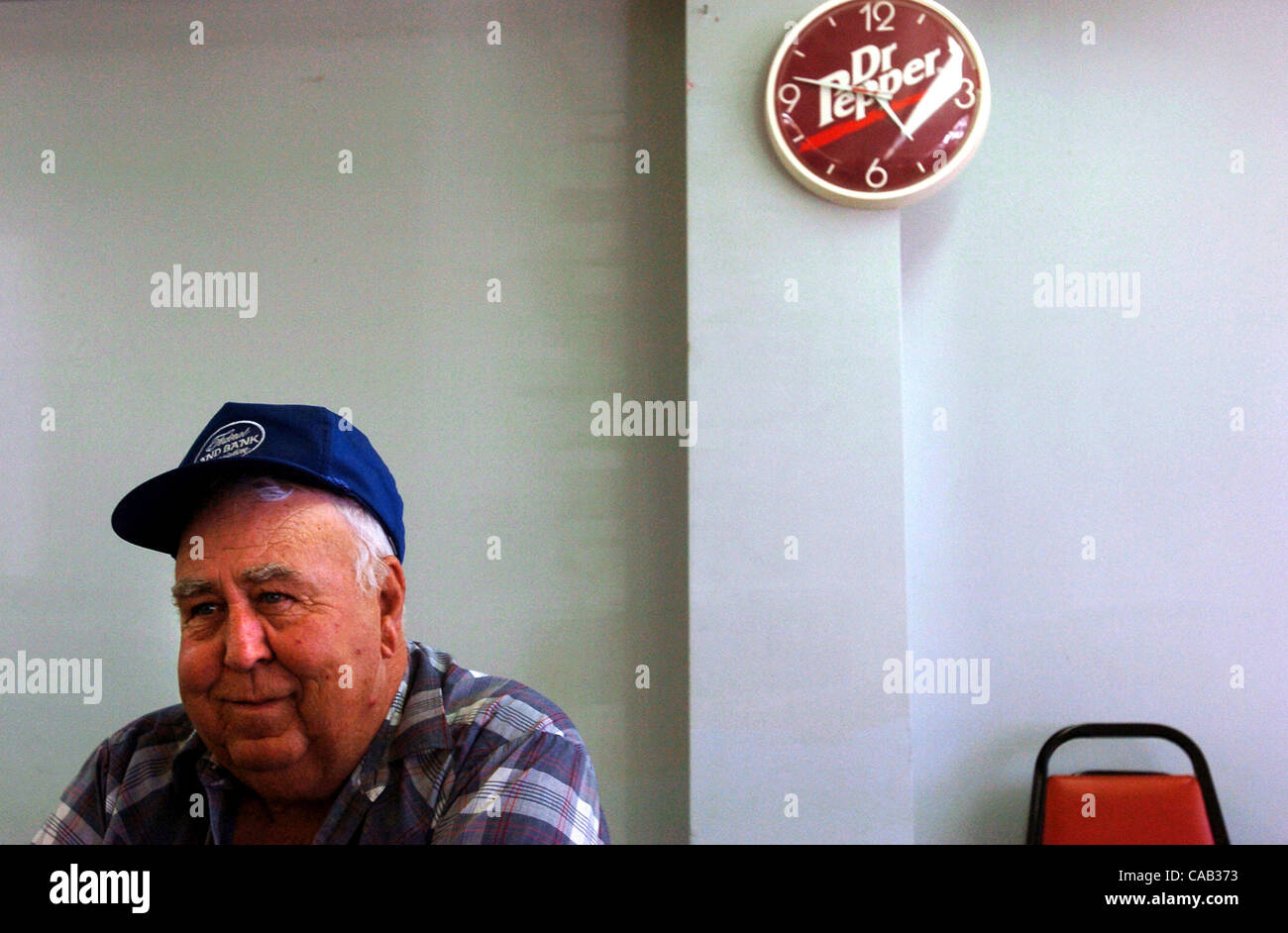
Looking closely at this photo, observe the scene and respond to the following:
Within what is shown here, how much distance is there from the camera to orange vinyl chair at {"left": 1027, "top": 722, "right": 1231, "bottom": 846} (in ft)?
7.26

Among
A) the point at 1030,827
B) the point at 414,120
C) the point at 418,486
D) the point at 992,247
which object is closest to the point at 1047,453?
the point at 992,247

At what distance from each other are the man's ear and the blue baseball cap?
11cm

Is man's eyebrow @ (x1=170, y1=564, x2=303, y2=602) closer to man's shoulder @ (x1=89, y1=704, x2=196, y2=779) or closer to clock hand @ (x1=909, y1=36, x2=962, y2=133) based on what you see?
man's shoulder @ (x1=89, y1=704, x2=196, y2=779)

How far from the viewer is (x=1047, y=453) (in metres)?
2.57

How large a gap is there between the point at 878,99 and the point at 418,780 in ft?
6.41

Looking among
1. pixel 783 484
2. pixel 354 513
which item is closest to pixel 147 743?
pixel 354 513

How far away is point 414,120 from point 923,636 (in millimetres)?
1878

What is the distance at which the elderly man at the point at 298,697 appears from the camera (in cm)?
110

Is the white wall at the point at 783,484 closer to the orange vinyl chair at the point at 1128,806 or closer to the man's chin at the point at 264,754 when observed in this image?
the orange vinyl chair at the point at 1128,806

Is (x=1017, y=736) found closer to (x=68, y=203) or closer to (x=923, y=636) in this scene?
(x=923, y=636)

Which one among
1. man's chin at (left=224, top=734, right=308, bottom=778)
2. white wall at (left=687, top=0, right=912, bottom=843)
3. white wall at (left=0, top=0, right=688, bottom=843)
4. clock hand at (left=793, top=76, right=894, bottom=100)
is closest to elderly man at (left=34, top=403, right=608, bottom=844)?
man's chin at (left=224, top=734, right=308, bottom=778)

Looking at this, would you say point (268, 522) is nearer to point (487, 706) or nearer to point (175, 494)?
point (175, 494)

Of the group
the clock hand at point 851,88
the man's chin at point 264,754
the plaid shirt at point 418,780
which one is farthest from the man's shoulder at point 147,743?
the clock hand at point 851,88

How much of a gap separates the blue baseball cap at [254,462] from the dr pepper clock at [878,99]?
1558mm
